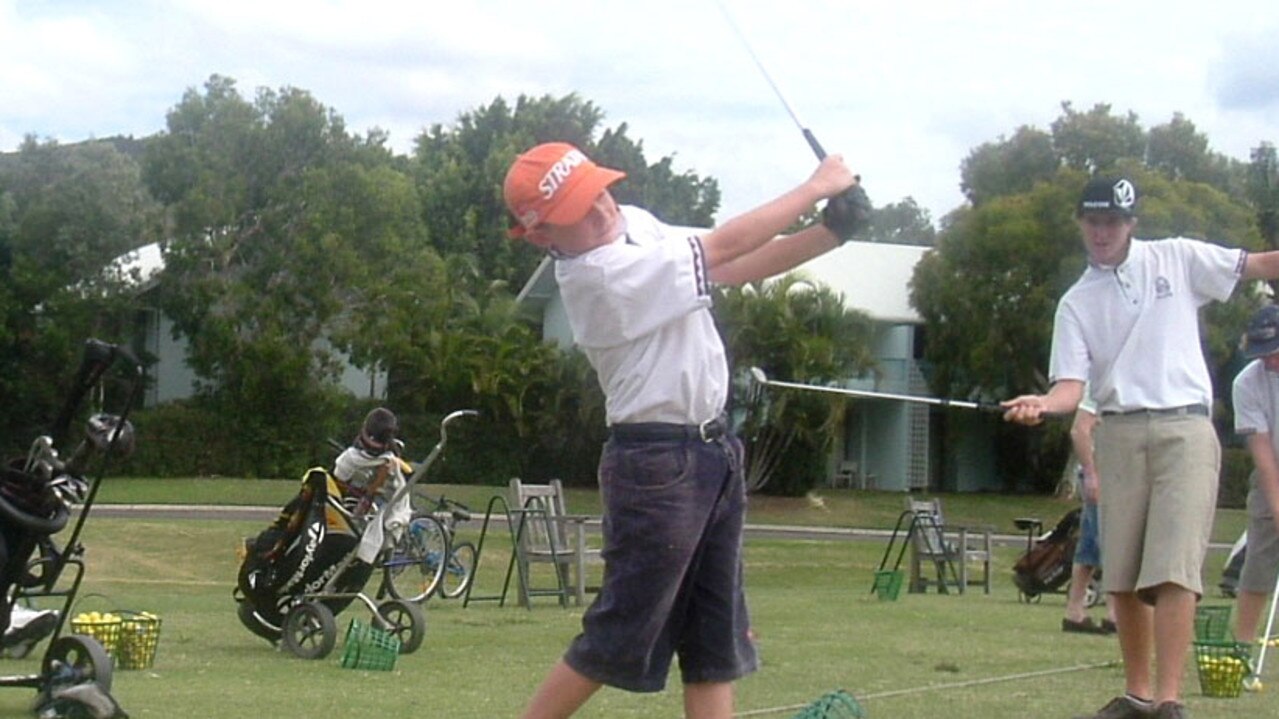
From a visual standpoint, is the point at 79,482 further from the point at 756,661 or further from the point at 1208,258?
the point at 1208,258

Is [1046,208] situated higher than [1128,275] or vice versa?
[1046,208]

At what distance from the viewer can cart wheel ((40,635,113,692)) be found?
7.00 metres

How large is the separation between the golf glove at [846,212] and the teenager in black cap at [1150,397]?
2.06m

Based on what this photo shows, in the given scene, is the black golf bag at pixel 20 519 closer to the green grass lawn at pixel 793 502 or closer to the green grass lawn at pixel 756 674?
the green grass lawn at pixel 756 674

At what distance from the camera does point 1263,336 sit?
28.5 feet

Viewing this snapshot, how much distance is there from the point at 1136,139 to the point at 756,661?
53579 mm

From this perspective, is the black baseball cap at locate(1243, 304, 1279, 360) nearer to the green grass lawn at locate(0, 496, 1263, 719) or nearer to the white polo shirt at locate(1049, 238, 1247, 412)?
the green grass lawn at locate(0, 496, 1263, 719)

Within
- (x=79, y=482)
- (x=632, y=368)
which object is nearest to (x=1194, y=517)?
(x=632, y=368)

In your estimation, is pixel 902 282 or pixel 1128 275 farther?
pixel 902 282

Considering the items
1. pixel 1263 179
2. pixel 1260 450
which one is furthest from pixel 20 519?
pixel 1263 179

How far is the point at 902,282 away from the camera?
168ft

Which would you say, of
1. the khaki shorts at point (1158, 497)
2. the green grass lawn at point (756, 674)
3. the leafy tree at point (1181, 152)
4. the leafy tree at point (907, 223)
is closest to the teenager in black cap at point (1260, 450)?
the green grass lawn at point (756, 674)

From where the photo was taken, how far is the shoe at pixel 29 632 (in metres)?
9.19

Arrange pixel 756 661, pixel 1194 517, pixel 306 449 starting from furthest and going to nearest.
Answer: pixel 306 449
pixel 1194 517
pixel 756 661
